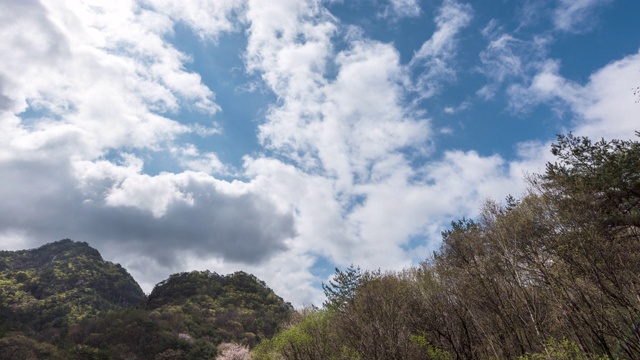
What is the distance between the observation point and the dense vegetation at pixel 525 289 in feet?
64.4

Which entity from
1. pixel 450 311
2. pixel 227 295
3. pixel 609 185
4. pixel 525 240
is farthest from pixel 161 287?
pixel 609 185

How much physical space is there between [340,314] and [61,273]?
112085 millimetres

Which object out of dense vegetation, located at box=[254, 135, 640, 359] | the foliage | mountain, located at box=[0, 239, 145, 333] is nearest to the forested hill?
mountain, located at box=[0, 239, 145, 333]

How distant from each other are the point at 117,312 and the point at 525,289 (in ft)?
273

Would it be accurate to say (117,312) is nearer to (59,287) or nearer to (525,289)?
(59,287)

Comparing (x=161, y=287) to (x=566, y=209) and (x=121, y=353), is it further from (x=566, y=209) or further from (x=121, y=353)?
(x=566, y=209)

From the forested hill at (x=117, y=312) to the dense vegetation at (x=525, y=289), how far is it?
4200cm

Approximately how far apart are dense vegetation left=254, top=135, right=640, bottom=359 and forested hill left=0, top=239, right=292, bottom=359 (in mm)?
41998

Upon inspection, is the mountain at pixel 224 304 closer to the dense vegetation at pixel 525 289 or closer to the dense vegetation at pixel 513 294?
the dense vegetation at pixel 513 294

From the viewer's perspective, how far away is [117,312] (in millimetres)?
77625

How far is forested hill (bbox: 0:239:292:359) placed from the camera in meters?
65.1

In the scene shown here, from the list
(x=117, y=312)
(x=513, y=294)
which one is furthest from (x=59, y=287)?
(x=513, y=294)

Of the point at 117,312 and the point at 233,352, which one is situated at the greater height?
the point at 117,312

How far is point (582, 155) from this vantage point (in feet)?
93.0
